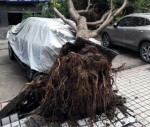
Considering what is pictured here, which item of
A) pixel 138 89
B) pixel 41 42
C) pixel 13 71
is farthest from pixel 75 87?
pixel 13 71

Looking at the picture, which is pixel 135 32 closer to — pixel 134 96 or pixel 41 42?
pixel 134 96

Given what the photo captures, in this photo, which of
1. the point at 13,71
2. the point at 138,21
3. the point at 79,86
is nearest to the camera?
the point at 79,86

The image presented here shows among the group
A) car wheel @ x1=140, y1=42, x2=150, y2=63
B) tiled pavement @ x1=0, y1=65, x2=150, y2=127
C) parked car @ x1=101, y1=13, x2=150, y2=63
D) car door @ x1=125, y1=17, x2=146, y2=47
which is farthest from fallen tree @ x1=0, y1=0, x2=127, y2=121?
car door @ x1=125, y1=17, x2=146, y2=47

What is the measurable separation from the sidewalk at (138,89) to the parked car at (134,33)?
0.89m

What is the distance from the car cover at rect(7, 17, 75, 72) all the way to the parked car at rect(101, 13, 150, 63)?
3075 mm

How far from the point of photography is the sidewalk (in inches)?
158

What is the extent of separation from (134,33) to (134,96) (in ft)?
11.9

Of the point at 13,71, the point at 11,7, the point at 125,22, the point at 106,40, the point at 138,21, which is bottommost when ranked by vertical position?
the point at 13,71

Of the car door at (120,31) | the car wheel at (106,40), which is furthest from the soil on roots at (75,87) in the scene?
the car wheel at (106,40)

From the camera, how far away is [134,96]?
471cm

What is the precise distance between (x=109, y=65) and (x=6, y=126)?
2.05 m

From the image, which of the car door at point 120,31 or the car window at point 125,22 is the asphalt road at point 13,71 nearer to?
the car door at point 120,31

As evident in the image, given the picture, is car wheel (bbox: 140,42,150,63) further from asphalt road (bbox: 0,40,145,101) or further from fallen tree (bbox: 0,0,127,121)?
fallen tree (bbox: 0,0,127,121)

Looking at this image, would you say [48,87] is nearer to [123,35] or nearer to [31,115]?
[31,115]
